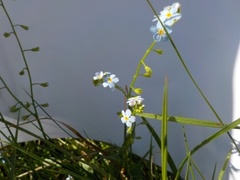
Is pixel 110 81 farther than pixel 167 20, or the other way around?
pixel 110 81

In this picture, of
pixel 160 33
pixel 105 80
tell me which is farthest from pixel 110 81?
pixel 160 33

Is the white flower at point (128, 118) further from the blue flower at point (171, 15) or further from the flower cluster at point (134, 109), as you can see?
the blue flower at point (171, 15)

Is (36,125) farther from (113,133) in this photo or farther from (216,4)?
(216,4)

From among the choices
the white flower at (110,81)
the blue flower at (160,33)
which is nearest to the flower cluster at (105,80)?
the white flower at (110,81)

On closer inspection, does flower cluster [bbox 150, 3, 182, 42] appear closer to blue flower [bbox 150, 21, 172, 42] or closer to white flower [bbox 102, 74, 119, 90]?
blue flower [bbox 150, 21, 172, 42]

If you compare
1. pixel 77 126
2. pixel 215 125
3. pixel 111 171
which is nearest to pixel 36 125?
pixel 77 126

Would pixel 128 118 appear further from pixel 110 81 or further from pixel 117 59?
pixel 117 59

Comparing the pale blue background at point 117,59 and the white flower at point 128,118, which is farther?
the pale blue background at point 117,59

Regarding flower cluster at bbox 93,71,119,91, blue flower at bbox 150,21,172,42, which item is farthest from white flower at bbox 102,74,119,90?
blue flower at bbox 150,21,172,42

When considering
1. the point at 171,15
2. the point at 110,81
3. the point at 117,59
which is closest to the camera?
the point at 171,15
